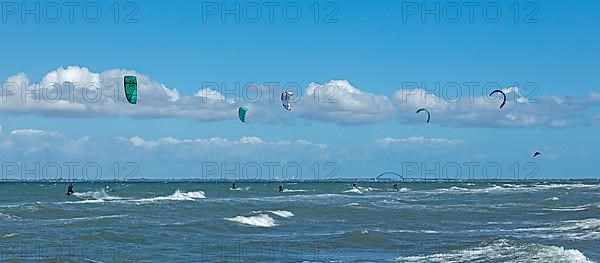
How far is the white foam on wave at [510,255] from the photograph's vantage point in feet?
63.7

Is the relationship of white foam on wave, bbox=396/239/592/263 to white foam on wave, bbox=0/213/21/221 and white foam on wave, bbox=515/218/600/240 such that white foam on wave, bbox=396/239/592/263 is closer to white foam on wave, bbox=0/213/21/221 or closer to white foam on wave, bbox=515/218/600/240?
white foam on wave, bbox=515/218/600/240

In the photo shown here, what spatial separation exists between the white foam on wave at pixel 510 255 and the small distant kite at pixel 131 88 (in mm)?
11414

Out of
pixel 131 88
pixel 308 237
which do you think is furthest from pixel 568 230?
pixel 131 88

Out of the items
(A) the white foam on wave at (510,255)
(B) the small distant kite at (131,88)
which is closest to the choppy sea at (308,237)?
(A) the white foam on wave at (510,255)

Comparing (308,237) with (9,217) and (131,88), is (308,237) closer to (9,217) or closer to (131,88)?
(131,88)

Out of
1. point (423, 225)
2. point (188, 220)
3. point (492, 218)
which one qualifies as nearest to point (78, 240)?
point (188, 220)

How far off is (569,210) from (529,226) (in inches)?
452

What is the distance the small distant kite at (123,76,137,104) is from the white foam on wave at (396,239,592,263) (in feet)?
37.4

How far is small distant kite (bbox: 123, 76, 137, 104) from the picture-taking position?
2820cm

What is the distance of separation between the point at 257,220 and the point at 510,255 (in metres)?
13.9

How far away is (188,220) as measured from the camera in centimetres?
3428

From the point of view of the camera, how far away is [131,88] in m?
28.4

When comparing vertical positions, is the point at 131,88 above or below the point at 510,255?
above

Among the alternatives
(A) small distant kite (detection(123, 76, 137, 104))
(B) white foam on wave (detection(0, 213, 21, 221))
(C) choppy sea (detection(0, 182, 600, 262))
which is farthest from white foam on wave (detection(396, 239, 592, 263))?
(B) white foam on wave (detection(0, 213, 21, 221))
